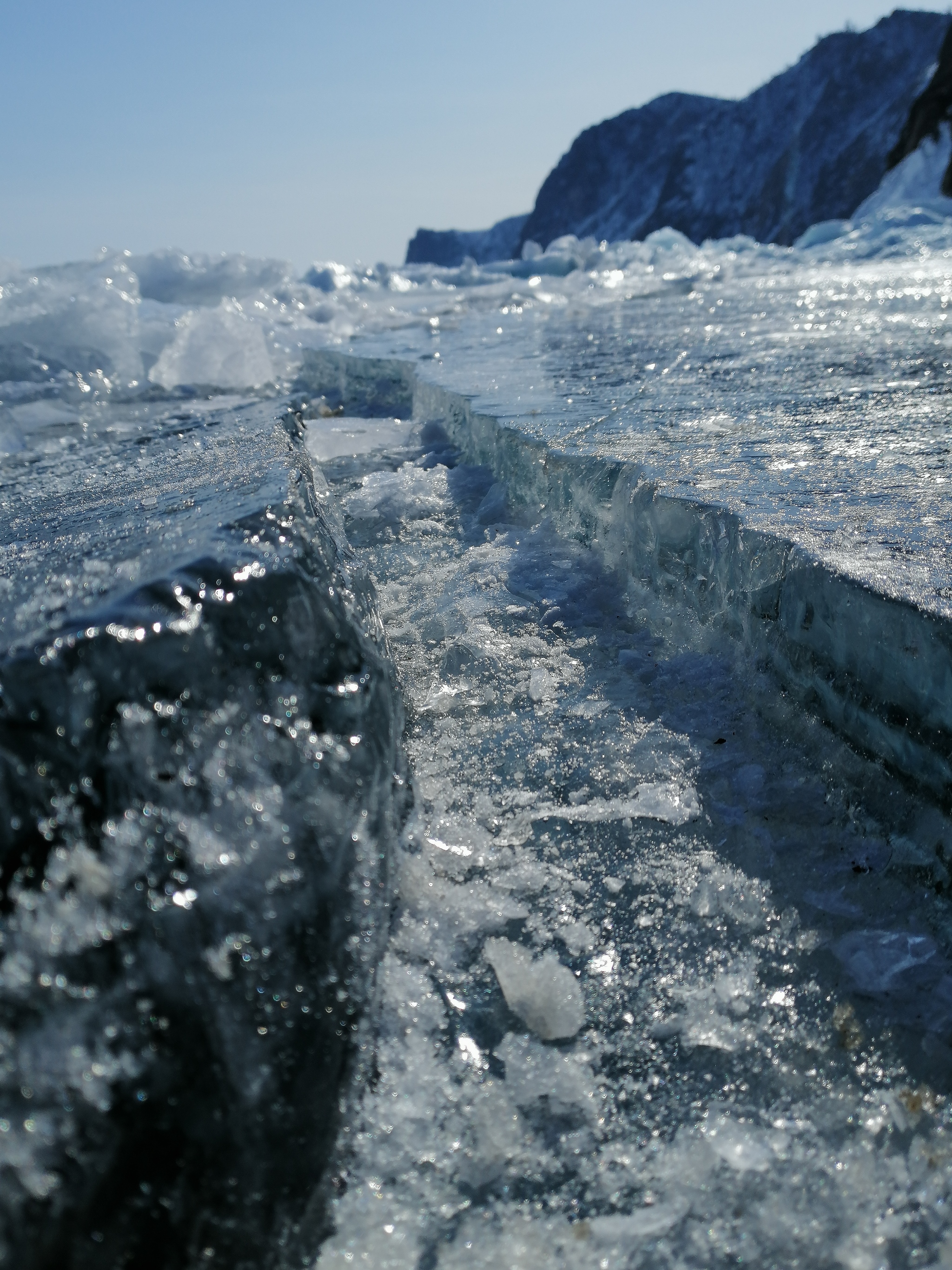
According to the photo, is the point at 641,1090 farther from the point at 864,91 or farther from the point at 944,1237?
the point at 864,91

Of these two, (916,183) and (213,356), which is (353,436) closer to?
(213,356)

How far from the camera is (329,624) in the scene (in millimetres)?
974

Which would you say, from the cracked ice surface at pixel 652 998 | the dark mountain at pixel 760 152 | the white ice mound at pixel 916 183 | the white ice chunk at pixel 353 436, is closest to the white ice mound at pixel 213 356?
the white ice chunk at pixel 353 436

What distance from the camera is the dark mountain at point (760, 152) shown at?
4138cm

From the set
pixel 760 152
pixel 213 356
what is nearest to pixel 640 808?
pixel 213 356

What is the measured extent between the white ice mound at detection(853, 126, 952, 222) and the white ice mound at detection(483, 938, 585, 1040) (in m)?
28.0

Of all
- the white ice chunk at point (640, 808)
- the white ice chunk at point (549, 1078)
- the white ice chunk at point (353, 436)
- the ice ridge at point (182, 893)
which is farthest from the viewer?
the white ice chunk at point (353, 436)

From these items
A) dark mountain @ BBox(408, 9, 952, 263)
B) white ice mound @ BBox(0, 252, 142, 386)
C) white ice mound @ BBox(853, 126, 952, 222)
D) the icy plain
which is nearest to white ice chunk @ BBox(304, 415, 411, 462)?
the icy plain

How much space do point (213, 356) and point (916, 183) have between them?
28675 millimetres

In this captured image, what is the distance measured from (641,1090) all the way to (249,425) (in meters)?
2.29

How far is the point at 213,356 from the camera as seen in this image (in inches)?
240

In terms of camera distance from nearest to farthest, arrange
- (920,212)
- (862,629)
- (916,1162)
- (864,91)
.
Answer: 1. (916,1162)
2. (862,629)
3. (920,212)
4. (864,91)

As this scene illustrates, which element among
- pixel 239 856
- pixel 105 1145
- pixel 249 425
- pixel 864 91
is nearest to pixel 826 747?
pixel 239 856

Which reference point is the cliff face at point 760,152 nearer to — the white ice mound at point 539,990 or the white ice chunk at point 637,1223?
the white ice mound at point 539,990
